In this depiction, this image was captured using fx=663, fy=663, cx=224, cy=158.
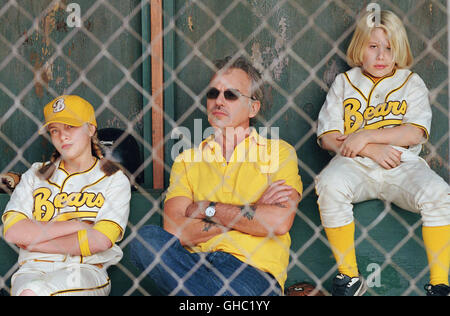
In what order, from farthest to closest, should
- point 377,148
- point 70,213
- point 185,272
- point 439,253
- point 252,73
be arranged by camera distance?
point 252,73, point 377,148, point 70,213, point 439,253, point 185,272

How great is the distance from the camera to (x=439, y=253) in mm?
2184

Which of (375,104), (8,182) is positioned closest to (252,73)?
(375,104)

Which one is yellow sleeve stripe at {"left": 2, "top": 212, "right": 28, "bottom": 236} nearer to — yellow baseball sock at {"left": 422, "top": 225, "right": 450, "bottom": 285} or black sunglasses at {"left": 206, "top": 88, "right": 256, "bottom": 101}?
black sunglasses at {"left": 206, "top": 88, "right": 256, "bottom": 101}

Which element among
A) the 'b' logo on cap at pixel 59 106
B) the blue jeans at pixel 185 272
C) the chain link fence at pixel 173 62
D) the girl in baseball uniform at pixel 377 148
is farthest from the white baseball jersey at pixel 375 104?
the 'b' logo on cap at pixel 59 106

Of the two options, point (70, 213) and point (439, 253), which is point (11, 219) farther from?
point (439, 253)

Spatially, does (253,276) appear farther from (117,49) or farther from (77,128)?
(117,49)

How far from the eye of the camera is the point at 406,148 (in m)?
2.51

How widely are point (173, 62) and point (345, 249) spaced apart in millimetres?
1181

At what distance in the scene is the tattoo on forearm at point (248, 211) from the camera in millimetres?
2211

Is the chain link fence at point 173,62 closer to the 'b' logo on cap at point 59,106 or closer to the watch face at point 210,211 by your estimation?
the 'b' logo on cap at point 59,106

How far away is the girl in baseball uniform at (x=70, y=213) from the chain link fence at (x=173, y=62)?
45cm
